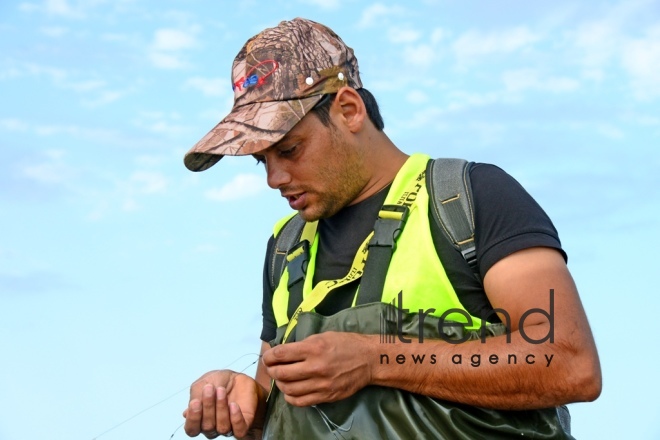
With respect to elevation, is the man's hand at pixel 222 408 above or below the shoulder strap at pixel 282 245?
below

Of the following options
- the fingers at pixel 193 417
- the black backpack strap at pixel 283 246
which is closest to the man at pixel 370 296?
the fingers at pixel 193 417

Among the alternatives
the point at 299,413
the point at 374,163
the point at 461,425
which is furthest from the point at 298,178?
the point at 461,425

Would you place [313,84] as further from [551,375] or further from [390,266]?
[551,375]

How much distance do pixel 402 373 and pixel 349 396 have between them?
26cm

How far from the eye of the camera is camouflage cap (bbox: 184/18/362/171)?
16.2ft

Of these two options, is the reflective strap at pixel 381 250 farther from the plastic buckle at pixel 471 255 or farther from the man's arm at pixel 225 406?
the man's arm at pixel 225 406

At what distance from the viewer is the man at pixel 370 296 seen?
4.22m

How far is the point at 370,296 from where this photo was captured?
4.54m

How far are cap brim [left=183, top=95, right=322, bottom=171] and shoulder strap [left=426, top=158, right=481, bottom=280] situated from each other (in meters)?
0.75

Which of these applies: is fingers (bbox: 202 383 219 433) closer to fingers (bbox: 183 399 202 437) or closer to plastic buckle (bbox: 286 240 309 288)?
fingers (bbox: 183 399 202 437)

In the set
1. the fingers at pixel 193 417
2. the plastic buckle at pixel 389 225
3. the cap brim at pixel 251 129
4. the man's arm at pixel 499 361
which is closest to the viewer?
the man's arm at pixel 499 361

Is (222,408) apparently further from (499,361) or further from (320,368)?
(499,361)

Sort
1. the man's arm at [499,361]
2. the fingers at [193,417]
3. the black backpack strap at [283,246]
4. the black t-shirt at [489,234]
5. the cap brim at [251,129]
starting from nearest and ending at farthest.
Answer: the man's arm at [499,361]
the black t-shirt at [489,234]
the fingers at [193,417]
the cap brim at [251,129]
the black backpack strap at [283,246]

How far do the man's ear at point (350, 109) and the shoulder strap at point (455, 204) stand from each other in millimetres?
557
